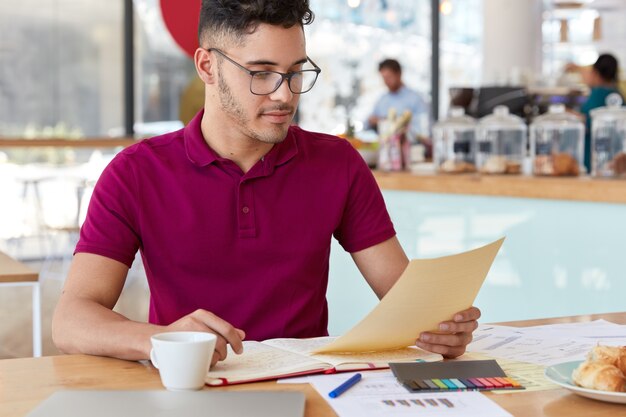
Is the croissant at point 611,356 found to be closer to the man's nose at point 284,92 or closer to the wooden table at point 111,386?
the wooden table at point 111,386

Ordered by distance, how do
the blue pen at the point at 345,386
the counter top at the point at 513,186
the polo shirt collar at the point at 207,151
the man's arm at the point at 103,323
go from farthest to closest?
1. the counter top at the point at 513,186
2. the polo shirt collar at the point at 207,151
3. the man's arm at the point at 103,323
4. the blue pen at the point at 345,386

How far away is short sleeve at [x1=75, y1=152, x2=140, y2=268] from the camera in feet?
5.53

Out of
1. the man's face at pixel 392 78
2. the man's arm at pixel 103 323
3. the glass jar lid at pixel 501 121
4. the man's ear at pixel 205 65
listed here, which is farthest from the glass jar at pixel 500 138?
the man's face at pixel 392 78

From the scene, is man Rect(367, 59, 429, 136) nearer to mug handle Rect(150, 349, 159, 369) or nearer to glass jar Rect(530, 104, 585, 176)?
glass jar Rect(530, 104, 585, 176)

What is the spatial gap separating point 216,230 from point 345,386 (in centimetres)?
56

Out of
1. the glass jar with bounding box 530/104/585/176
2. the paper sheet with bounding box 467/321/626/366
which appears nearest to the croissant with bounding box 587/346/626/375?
the paper sheet with bounding box 467/321/626/366

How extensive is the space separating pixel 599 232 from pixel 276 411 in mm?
2211

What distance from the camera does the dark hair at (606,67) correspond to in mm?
5957

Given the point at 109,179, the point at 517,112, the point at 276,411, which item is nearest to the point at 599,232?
the point at 517,112

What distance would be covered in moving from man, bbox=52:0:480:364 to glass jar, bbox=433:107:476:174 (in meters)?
1.93

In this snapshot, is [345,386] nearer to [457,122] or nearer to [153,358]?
[153,358]

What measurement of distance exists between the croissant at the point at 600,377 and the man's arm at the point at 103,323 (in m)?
0.47

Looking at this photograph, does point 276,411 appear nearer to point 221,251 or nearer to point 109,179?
point 221,251

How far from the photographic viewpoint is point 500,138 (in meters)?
3.79
